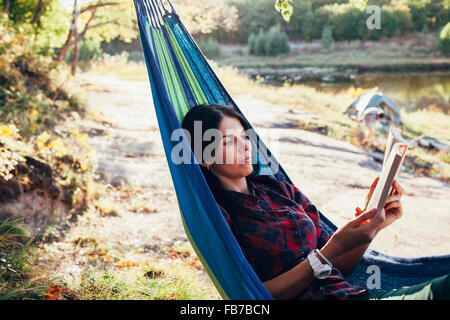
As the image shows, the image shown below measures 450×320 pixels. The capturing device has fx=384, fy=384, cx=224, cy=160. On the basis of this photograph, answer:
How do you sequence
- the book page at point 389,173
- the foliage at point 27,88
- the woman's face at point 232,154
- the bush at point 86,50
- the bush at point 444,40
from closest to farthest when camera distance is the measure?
the book page at point 389,173, the woman's face at point 232,154, the foliage at point 27,88, the bush at point 86,50, the bush at point 444,40

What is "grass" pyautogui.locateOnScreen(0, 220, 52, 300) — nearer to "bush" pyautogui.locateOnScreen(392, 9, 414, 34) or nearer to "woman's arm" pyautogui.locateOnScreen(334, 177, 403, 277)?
"woman's arm" pyautogui.locateOnScreen(334, 177, 403, 277)

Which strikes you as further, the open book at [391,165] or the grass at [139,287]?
the grass at [139,287]

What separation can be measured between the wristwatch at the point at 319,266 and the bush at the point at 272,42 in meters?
28.9

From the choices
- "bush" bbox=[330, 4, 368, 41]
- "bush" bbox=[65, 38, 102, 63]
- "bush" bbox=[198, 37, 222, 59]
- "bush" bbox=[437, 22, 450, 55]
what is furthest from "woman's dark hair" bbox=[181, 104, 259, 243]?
"bush" bbox=[198, 37, 222, 59]

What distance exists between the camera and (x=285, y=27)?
3316 cm

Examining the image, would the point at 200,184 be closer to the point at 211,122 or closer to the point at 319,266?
the point at 211,122

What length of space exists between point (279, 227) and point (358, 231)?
0.83 feet

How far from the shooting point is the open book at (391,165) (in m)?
1.03

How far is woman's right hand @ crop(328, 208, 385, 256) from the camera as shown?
1126 millimetres

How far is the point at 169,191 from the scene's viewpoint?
377 centimetres

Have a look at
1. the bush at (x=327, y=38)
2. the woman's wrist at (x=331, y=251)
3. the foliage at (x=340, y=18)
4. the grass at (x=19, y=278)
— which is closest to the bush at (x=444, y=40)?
the foliage at (x=340, y=18)

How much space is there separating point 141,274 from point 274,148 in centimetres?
350

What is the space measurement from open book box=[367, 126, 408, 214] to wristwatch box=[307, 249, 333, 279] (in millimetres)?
216

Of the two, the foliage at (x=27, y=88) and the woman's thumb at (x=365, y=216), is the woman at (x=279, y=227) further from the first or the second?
the foliage at (x=27, y=88)
